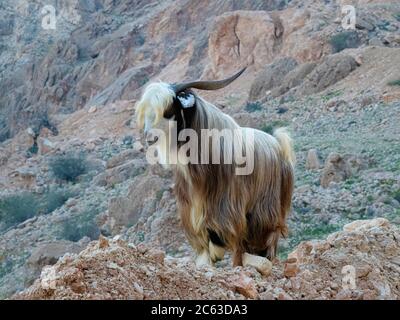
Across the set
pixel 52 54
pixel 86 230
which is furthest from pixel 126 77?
pixel 86 230

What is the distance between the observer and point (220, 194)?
19.5 ft

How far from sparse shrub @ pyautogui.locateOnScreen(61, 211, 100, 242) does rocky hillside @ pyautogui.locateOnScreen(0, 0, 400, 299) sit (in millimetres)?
67

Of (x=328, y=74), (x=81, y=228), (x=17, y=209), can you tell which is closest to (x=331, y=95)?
(x=328, y=74)

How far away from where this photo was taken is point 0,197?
25969 mm

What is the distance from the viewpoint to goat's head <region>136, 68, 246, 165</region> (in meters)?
5.66

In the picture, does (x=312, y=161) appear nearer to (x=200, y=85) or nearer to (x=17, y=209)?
(x=200, y=85)

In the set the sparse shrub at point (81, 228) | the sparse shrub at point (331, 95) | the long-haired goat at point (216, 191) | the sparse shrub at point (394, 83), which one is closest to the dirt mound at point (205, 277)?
the long-haired goat at point (216, 191)

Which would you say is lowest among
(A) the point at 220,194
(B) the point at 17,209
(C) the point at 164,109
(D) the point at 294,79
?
(B) the point at 17,209

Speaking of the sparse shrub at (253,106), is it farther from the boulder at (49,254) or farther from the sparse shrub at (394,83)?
the boulder at (49,254)

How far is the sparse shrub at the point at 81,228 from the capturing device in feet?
58.0

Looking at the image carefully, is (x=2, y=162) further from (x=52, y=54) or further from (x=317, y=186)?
(x=317, y=186)

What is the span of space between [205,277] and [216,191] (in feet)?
3.81

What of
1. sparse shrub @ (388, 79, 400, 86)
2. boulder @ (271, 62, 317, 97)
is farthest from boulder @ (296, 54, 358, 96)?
sparse shrub @ (388, 79, 400, 86)

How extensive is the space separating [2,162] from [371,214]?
85.2ft
